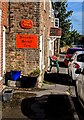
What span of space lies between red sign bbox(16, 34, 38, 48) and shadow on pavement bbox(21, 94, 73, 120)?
3378 mm

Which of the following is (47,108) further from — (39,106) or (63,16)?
(63,16)

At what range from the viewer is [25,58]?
15.8 metres

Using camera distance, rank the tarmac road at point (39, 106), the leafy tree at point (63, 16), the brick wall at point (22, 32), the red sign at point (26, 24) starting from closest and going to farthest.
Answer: the tarmac road at point (39, 106) → the red sign at point (26, 24) → the brick wall at point (22, 32) → the leafy tree at point (63, 16)

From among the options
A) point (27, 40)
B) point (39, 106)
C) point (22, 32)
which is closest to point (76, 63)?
point (27, 40)

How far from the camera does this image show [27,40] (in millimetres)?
15703

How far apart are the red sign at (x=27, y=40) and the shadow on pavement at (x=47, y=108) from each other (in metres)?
3.38

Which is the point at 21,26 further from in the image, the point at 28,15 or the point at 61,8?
the point at 61,8

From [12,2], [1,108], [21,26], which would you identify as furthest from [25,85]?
[1,108]

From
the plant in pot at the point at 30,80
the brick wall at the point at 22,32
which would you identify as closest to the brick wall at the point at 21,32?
the brick wall at the point at 22,32

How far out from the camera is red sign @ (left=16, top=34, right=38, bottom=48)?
1568 cm

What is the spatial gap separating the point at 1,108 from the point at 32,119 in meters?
1.55

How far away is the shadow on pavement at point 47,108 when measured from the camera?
9.70 meters

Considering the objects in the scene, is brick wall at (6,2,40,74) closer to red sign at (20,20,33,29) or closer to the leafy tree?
red sign at (20,20,33,29)

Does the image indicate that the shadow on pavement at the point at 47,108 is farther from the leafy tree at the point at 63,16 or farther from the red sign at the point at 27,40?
the leafy tree at the point at 63,16
